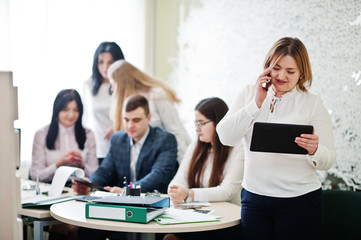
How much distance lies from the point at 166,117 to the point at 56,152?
1.02 meters

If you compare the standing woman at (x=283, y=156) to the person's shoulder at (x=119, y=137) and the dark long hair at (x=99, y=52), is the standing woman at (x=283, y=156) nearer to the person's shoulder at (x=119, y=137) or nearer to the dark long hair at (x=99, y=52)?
the person's shoulder at (x=119, y=137)

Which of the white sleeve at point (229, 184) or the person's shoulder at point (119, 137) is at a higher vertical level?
the person's shoulder at point (119, 137)

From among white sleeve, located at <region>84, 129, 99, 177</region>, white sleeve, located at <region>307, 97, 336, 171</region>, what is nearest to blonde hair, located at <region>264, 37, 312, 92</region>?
white sleeve, located at <region>307, 97, 336, 171</region>

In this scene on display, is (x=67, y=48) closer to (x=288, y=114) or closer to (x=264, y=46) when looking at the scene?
(x=264, y=46)

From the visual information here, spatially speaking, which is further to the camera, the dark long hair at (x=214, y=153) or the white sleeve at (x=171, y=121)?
the white sleeve at (x=171, y=121)

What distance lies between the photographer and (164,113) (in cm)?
412

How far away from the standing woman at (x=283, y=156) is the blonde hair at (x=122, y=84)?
196 cm

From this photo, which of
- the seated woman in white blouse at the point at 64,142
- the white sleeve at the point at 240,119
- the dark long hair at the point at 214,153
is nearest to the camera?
the white sleeve at the point at 240,119

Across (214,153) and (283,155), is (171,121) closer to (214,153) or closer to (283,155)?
(214,153)

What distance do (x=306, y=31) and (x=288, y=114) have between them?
1.22 m

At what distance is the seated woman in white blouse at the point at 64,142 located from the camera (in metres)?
3.76

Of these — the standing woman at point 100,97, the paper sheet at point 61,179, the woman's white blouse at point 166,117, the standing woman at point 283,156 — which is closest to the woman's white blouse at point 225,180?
the standing woman at point 283,156

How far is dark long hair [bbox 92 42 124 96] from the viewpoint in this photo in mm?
4117

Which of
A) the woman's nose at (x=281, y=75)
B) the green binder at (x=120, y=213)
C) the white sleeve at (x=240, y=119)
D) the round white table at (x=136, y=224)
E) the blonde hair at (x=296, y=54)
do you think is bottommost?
the round white table at (x=136, y=224)
